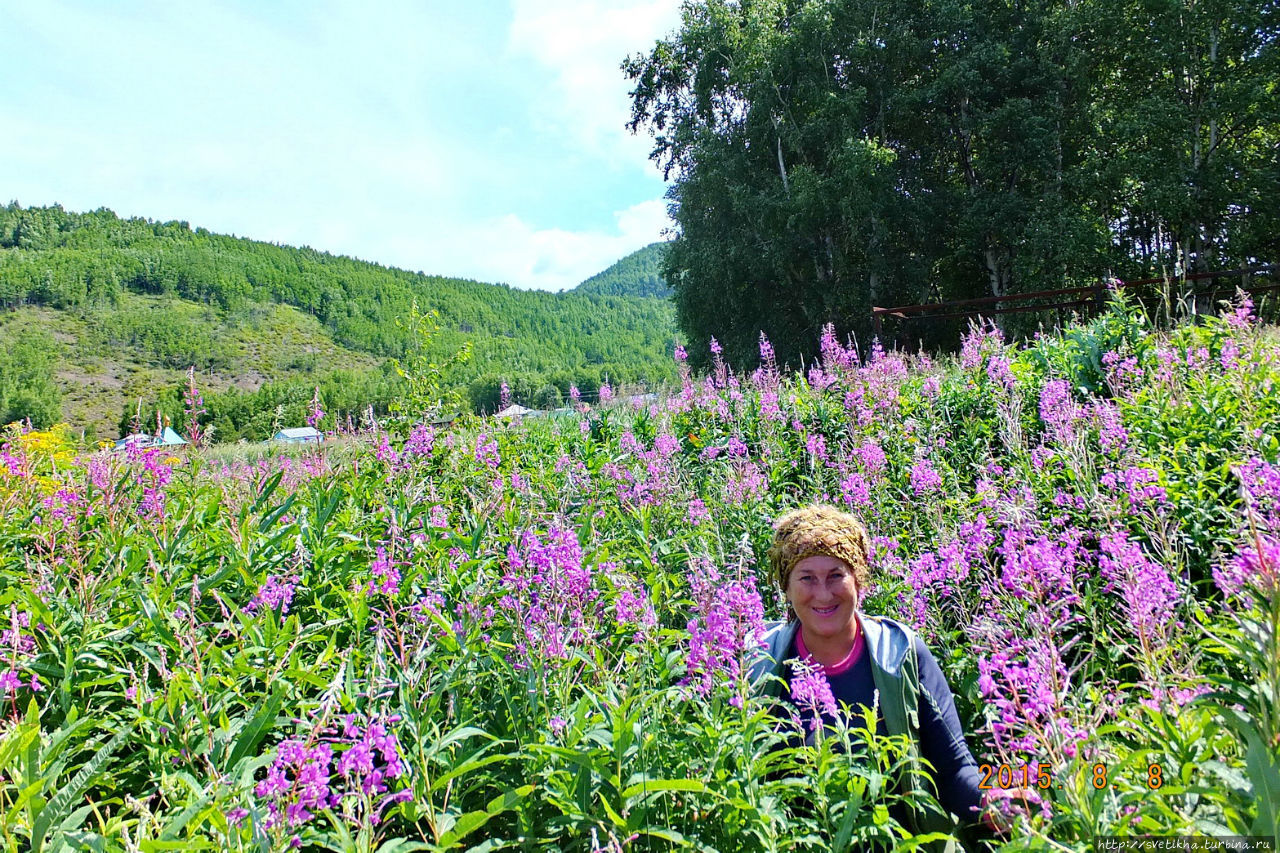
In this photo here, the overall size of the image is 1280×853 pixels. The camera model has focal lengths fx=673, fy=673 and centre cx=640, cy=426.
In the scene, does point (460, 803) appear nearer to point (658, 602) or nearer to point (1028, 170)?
point (658, 602)

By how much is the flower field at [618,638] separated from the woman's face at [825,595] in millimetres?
314

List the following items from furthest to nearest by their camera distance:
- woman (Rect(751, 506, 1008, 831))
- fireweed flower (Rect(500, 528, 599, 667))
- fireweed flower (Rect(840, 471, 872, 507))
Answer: fireweed flower (Rect(840, 471, 872, 507)), woman (Rect(751, 506, 1008, 831)), fireweed flower (Rect(500, 528, 599, 667))

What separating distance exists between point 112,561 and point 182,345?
180613 mm

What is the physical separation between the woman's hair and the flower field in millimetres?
296

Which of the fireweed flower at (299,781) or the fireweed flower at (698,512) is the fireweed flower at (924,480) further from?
the fireweed flower at (299,781)

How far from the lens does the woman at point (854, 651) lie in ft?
8.28

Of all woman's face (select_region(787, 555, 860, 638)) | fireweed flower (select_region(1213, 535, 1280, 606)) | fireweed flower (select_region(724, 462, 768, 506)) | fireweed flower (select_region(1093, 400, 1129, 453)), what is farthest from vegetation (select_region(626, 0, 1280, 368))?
fireweed flower (select_region(1213, 535, 1280, 606))

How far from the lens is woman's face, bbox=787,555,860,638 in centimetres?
276

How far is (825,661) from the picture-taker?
2818 millimetres

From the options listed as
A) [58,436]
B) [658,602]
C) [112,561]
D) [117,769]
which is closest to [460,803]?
[117,769]

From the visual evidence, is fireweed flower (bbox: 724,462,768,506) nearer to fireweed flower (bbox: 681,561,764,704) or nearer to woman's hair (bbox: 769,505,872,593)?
woman's hair (bbox: 769,505,872,593)

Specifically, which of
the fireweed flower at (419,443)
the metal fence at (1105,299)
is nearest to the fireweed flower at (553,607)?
the fireweed flower at (419,443)

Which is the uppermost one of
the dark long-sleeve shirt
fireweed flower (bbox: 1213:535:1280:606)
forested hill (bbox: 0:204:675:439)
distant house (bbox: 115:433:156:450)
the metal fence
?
forested hill (bbox: 0:204:675:439)

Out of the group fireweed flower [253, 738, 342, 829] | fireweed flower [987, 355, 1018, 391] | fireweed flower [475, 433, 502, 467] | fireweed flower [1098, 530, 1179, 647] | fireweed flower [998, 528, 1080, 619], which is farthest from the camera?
fireweed flower [475, 433, 502, 467]
